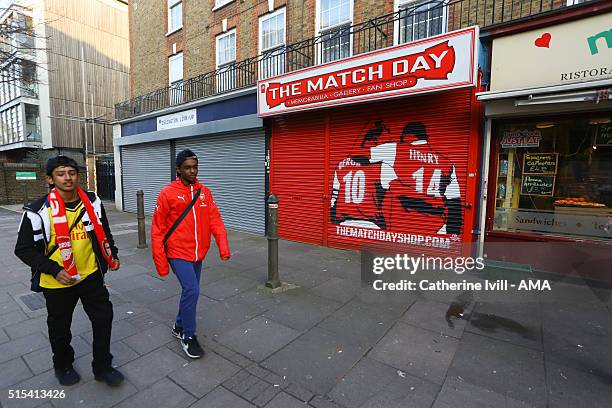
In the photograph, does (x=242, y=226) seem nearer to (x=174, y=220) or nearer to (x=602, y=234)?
(x=174, y=220)

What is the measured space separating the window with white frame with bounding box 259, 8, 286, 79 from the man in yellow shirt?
23.6ft

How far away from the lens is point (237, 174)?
30.8ft

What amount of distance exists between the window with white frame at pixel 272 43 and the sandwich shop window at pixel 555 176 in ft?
19.0

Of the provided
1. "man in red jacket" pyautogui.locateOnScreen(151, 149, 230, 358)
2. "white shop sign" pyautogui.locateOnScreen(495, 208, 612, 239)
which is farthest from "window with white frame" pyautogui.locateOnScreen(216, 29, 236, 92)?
"white shop sign" pyautogui.locateOnScreen(495, 208, 612, 239)

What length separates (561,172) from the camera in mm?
5332

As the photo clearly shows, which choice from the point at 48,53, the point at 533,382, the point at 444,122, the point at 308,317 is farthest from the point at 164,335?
the point at 48,53

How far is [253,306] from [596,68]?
18.8ft

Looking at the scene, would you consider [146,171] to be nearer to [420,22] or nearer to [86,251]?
[420,22]

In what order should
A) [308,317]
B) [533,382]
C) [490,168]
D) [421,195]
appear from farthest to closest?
[421,195] < [490,168] < [308,317] < [533,382]

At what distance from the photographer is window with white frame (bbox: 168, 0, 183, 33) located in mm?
12289

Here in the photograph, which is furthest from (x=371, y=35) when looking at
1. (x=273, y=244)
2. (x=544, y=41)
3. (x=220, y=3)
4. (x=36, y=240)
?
(x=36, y=240)

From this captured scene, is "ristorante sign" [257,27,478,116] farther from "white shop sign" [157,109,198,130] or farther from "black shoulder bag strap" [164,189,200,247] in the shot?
"black shoulder bag strap" [164,189,200,247]

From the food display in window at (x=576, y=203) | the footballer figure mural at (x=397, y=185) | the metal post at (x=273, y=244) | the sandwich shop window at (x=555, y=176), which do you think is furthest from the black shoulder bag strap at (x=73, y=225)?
the food display in window at (x=576, y=203)

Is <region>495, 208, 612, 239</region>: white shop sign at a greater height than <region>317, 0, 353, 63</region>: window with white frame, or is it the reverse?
<region>317, 0, 353, 63</region>: window with white frame
